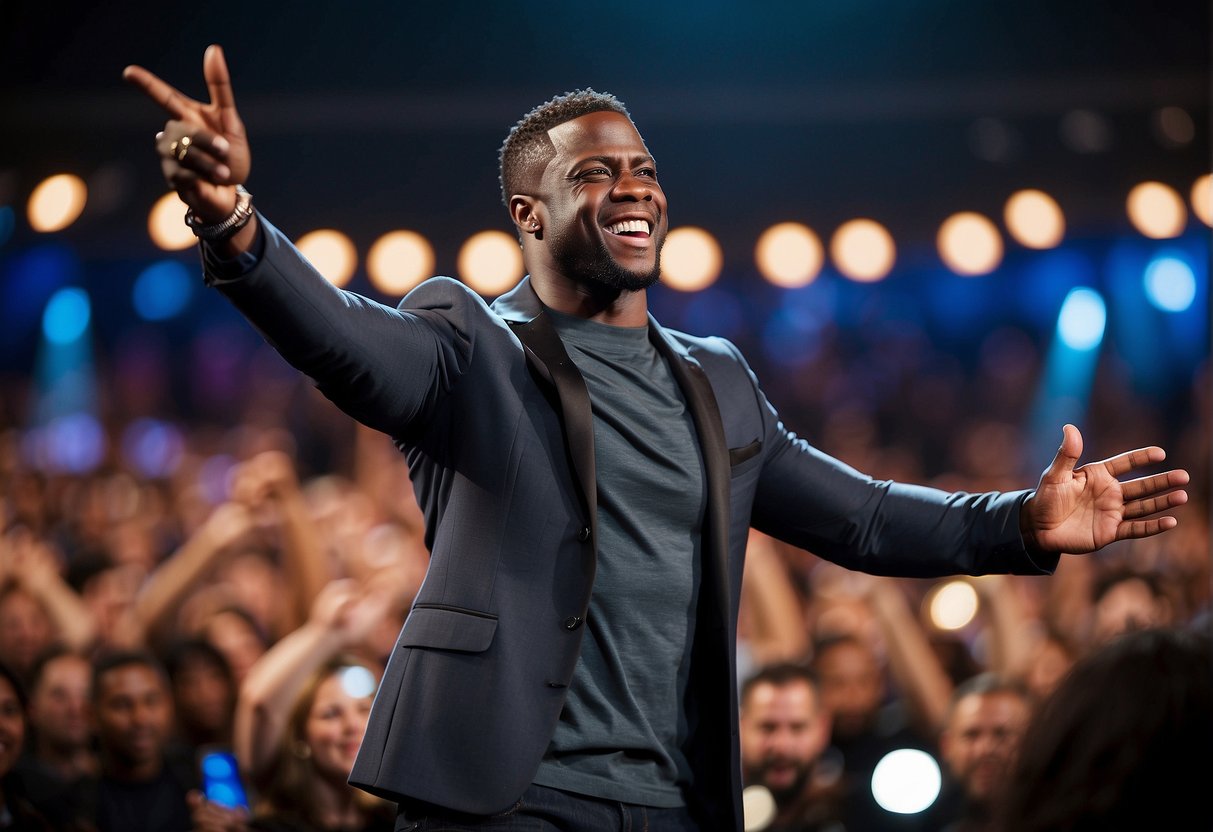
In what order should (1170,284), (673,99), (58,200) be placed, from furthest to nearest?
(1170,284), (58,200), (673,99)

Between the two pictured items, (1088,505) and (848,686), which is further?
(848,686)

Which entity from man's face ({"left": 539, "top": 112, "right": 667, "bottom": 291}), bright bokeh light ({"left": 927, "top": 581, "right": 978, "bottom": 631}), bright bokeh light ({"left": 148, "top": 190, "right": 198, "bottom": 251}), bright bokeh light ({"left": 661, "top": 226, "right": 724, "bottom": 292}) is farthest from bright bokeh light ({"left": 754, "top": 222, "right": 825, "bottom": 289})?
man's face ({"left": 539, "top": 112, "right": 667, "bottom": 291})

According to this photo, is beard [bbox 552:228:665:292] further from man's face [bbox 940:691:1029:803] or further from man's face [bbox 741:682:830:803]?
man's face [bbox 940:691:1029:803]

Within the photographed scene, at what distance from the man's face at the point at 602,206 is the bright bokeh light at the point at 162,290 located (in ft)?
26.5

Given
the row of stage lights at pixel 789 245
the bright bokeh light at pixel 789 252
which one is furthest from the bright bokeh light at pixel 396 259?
the bright bokeh light at pixel 789 252

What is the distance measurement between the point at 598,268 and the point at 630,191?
0.42 feet

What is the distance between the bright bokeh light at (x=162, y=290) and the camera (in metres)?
9.82

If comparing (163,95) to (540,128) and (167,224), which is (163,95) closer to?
(540,128)

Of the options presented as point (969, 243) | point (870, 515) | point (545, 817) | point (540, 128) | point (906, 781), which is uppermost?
point (969, 243)

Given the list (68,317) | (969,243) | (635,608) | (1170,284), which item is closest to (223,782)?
(635,608)

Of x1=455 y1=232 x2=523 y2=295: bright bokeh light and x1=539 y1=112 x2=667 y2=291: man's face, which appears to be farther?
x1=455 y1=232 x2=523 y2=295: bright bokeh light

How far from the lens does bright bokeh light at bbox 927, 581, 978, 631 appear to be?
19.6ft

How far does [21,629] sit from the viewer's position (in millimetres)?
4934

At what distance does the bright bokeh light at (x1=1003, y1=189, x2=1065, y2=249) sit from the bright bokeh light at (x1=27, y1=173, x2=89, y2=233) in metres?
4.79
